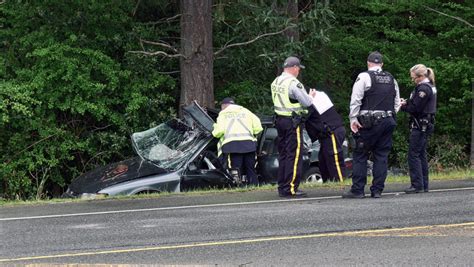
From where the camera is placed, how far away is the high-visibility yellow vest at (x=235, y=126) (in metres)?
13.4

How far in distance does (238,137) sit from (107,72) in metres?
6.12

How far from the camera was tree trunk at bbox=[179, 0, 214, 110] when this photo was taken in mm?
18391

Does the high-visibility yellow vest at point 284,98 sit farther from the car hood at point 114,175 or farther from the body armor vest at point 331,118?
the car hood at point 114,175

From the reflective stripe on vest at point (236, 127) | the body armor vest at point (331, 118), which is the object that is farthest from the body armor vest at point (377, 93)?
the reflective stripe on vest at point (236, 127)

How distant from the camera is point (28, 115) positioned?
59.1ft

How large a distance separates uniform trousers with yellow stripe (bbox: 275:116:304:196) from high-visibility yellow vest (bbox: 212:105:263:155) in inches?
94.2

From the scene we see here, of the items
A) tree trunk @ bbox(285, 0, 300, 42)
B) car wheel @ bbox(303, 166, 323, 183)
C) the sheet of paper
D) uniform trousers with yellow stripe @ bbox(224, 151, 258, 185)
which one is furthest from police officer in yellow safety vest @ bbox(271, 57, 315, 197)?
tree trunk @ bbox(285, 0, 300, 42)

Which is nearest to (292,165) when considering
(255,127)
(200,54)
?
(255,127)

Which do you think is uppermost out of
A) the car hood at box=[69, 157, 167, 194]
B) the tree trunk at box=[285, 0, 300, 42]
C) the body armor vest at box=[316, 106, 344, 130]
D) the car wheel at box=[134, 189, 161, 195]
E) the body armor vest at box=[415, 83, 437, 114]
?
the tree trunk at box=[285, 0, 300, 42]

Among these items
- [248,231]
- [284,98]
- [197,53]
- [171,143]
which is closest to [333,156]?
[171,143]

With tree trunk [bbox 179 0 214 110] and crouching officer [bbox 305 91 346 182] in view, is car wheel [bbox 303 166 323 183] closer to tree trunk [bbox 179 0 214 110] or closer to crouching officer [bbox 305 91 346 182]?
crouching officer [bbox 305 91 346 182]

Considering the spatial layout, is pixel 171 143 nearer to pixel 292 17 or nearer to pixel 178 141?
pixel 178 141

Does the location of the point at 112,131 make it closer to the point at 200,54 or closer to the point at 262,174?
the point at 200,54

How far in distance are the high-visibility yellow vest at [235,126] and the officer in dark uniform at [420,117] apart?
3.01 metres
